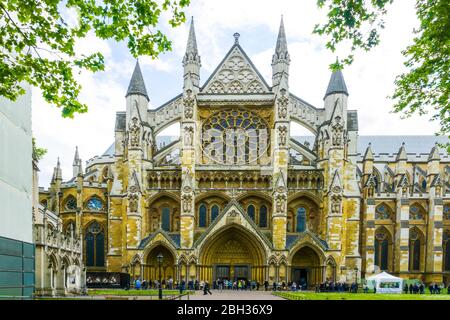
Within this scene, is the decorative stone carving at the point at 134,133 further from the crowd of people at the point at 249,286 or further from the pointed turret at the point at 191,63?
the crowd of people at the point at 249,286

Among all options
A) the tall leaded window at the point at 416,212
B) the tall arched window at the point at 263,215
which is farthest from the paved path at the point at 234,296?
the tall leaded window at the point at 416,212

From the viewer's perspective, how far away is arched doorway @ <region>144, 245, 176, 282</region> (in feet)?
104

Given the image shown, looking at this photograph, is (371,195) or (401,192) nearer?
(371,195)

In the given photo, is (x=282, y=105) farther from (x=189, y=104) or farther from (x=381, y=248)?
(x=381, y=248)

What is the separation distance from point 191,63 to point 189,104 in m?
3.87

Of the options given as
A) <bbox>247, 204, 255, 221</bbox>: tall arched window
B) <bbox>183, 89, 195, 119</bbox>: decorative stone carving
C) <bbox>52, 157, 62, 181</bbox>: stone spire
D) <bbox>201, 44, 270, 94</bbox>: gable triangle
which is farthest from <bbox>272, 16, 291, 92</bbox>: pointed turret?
<bbox>52, 157, 62, 181</bbox>: stone spire

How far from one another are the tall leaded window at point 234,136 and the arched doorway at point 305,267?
A: 8674 millimetres

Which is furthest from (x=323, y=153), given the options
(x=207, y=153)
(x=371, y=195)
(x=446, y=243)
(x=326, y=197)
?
(x=446, y=243)

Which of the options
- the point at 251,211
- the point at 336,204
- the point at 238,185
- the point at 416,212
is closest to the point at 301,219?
the point at 336,204

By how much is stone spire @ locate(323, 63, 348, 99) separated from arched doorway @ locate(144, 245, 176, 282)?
62.3 ft

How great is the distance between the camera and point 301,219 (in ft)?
109
